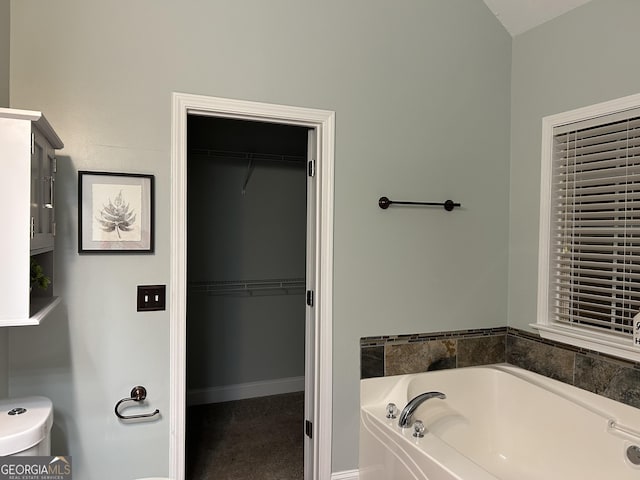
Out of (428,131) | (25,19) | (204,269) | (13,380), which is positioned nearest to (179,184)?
(25,19)

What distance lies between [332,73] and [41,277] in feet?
5.65

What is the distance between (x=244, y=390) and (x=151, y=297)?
2114 millimetres

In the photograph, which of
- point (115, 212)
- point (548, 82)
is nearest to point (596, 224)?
point (548, 82)

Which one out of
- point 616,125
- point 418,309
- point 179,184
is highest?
point 616,125

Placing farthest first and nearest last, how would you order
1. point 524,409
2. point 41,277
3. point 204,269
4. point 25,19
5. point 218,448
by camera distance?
point 204,269, point 218,448, point 524,409, point 25,19, point 41,277

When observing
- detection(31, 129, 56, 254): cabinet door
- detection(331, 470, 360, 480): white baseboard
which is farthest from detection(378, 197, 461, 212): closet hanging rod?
detection(31, 129, 56, 254): cabinet door

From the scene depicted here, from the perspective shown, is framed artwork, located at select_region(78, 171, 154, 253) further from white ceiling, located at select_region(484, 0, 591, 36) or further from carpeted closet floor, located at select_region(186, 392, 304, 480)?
white ceiling, located at select_region(484, 0, 591, 36)

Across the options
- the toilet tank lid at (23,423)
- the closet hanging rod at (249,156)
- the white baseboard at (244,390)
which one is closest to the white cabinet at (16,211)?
the toilet tank lid at (23,423)

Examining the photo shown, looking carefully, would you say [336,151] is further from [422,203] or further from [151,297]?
[151,297]

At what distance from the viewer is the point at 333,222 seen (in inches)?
96.9

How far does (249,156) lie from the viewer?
381cm

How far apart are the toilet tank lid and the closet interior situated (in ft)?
5.88

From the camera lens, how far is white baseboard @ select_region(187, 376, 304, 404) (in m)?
3.80

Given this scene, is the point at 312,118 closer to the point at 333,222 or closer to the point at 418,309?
the point at 333,222
